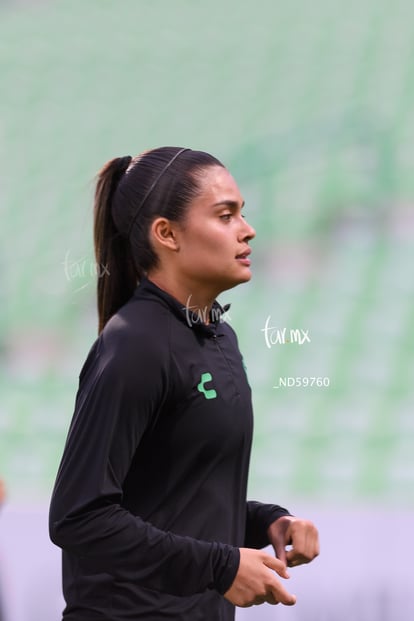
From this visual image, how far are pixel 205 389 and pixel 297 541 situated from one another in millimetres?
324

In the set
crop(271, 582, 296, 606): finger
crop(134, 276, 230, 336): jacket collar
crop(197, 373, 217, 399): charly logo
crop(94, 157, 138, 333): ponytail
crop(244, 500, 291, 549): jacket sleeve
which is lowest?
crop(271, 582, 296, 606): finger

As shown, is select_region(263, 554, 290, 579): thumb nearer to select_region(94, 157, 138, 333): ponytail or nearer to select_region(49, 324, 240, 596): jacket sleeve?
select_region(49, 324, 240, 596): jacket sleeve

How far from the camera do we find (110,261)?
1.81m

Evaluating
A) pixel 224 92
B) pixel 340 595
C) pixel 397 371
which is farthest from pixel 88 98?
pixel 340 595

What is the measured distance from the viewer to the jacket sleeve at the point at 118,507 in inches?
57.1

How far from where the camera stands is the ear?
1.65 m

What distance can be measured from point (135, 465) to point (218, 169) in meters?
0.51

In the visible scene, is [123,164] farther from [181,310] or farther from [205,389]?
[205,389]

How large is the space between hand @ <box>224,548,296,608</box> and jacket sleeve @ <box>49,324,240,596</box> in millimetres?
14
